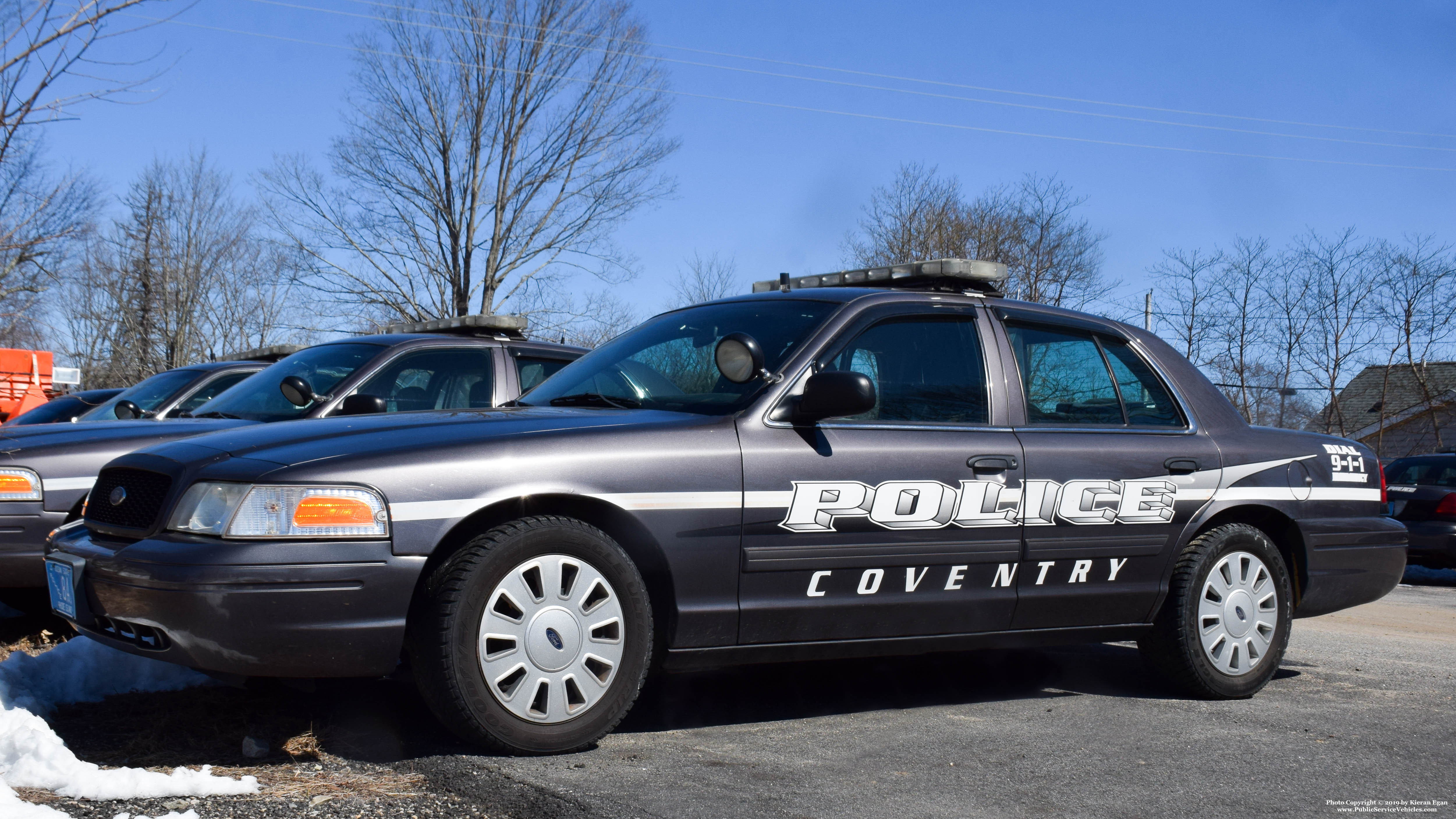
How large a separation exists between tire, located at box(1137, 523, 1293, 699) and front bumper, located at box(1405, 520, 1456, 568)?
902 cm

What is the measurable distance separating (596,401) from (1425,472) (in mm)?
12828

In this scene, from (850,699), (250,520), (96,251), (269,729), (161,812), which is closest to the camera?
(161,812)

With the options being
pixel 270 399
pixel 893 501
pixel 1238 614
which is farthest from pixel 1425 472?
pixel 270 399

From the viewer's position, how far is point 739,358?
415 centimetres

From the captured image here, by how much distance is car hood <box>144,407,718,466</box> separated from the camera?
3.64 m

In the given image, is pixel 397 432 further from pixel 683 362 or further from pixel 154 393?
pixel 154 393

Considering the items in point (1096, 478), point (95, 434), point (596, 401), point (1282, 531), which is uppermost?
point (596, 401)

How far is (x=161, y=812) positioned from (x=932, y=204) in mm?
25410

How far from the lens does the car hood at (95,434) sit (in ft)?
18.3

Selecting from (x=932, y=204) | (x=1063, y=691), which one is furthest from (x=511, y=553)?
(x=932, y=204)

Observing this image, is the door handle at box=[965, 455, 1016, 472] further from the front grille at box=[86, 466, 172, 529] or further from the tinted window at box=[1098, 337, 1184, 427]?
the front grille at box=[86, 466, 172, 529]

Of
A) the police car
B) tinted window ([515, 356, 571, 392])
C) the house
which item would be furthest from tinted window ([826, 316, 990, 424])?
the house

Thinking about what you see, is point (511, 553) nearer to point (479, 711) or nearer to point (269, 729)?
point (479, 711)

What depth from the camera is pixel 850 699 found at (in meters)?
4.91
